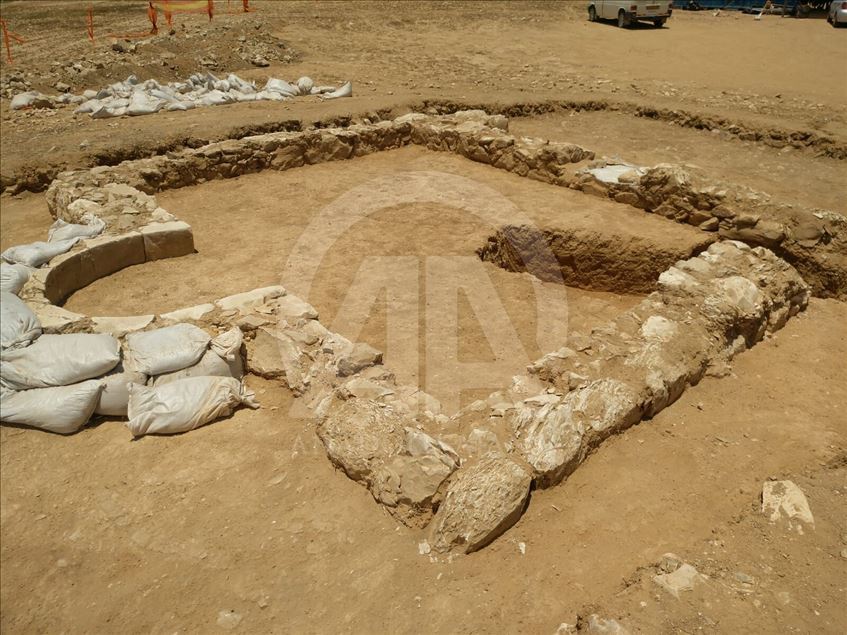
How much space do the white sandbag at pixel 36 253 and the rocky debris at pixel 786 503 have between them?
6316mm

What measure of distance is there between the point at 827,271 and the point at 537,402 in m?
4.01

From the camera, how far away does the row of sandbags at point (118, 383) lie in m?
4.20

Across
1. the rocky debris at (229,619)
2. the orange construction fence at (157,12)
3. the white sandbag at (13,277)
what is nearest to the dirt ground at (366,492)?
the rocky debris at (229,619)

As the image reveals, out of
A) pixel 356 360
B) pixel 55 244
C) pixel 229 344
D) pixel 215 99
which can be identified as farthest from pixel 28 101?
pixel 356 360

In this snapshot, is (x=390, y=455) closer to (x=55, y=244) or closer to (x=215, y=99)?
(x=55, y=244)

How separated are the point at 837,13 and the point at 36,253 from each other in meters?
22.1

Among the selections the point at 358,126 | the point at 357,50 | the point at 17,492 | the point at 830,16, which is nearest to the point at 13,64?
the point at 357,50

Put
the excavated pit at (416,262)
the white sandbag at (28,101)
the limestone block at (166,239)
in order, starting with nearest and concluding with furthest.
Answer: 1. the excavated pit at (416,262)
2. the limestone block at (166,239)
3. the white sandbag at (28,101)

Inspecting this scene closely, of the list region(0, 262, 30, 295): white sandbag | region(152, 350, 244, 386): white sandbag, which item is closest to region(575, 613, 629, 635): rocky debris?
region(152, 350, 244, 386): white sandbag

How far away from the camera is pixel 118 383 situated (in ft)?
14.3

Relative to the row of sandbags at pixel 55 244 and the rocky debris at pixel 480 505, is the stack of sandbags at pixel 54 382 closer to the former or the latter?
the row of sandbags at pixel 55 244

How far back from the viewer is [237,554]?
3.58 m

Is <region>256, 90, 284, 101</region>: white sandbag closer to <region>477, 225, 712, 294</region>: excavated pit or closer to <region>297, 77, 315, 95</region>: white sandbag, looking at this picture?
<region>297, 77, 315, 95</region>: white sandbag

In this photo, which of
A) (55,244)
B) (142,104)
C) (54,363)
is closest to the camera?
(54,363)
